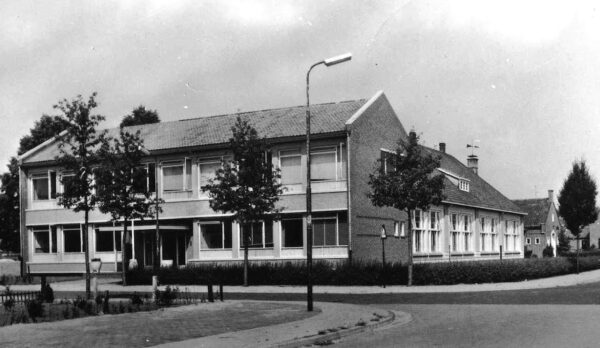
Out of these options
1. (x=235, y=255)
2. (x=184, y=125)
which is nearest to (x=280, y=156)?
(x=235, y=255)

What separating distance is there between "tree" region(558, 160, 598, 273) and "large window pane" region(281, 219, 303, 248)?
31.7m

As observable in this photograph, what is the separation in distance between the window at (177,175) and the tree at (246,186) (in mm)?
7721

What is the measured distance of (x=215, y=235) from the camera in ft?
120

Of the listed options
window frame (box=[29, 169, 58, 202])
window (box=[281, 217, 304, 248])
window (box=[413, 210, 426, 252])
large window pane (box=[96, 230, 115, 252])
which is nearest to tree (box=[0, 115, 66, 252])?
window frame (box=[29, 169, 58, 202])

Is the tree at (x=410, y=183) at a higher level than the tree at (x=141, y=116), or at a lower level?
lower

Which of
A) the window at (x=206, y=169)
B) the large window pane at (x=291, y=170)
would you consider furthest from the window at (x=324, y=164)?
the window at (x=206, y=169)

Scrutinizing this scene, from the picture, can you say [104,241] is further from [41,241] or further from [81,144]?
[81,144]

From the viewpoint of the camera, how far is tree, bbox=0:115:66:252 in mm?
54469

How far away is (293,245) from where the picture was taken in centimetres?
3444

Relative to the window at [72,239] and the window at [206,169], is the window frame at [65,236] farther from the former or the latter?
the window at [206,169]

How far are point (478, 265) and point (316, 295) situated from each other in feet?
25.6

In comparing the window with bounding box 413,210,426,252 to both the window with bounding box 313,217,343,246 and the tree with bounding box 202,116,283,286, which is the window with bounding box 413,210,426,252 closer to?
the window with bounding box 313,217,343,246

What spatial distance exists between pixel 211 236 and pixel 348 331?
77.5 feet

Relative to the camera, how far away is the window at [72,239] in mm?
40812
